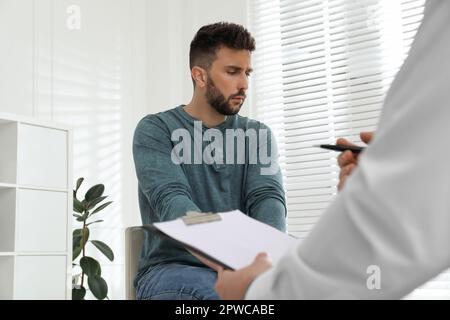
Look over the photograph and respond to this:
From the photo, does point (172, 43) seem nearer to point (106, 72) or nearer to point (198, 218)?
point (106, 72)

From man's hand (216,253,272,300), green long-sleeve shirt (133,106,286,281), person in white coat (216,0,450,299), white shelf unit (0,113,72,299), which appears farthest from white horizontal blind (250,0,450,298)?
person in white coat (216,0,450,299)

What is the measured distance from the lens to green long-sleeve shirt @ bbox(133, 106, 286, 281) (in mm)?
1928

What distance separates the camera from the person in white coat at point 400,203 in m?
0.56

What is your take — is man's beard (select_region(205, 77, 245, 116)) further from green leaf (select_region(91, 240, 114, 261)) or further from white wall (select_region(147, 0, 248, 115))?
white wall (select_region(147, 0, 248, 115))

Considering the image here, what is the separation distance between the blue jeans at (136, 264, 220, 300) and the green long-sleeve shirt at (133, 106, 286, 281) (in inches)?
3.1

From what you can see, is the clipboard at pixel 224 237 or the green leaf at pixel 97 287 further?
the green leaf at pixel 97 287

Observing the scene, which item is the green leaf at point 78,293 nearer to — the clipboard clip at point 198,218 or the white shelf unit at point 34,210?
the white shelf unit at point 34,210

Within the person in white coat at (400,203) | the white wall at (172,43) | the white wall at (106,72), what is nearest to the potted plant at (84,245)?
the white wall at (106,72)

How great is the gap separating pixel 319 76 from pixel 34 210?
1.74 metres

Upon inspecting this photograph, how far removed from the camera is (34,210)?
304 cm

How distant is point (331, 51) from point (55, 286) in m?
1.98

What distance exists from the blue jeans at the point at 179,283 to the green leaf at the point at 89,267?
5.06 ft
